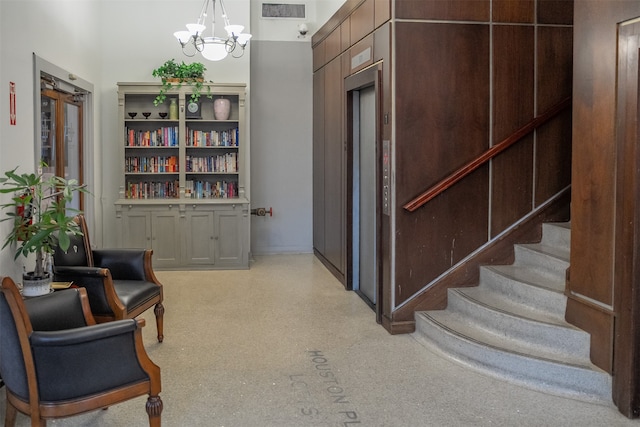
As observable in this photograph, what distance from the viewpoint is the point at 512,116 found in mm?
5188

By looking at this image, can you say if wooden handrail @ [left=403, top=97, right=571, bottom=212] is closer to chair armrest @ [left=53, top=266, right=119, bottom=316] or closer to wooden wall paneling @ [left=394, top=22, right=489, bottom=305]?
wooden wall paneling @ [left=394, top=22, right=489, bottom=305]

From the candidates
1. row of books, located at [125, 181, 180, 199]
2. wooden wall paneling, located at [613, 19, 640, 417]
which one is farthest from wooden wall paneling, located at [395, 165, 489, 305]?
row of books, located at [125, 181, 180, 199]

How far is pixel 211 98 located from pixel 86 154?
175 cm

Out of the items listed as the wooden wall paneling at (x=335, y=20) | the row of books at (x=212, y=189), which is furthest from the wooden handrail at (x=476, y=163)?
the row of books at (x=212, y=189)

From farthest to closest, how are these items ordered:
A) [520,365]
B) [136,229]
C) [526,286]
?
1. [136,229]
2. [526,286]
3. [520,365]

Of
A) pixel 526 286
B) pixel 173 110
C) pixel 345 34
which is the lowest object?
pixel 526 286

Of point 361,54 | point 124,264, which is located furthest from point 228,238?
point 361,54

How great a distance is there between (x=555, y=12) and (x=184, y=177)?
4869 mm

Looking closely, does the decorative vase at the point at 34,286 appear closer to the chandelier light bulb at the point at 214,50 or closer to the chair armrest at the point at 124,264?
the chair armrest at the point at 124,264

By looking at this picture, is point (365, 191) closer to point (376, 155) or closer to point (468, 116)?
point (376, 155)

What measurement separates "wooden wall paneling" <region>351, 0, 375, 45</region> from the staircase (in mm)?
2406

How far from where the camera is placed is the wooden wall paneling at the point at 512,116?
5.14 metres

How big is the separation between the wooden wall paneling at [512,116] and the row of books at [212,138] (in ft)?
12.9

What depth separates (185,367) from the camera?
4.33m
